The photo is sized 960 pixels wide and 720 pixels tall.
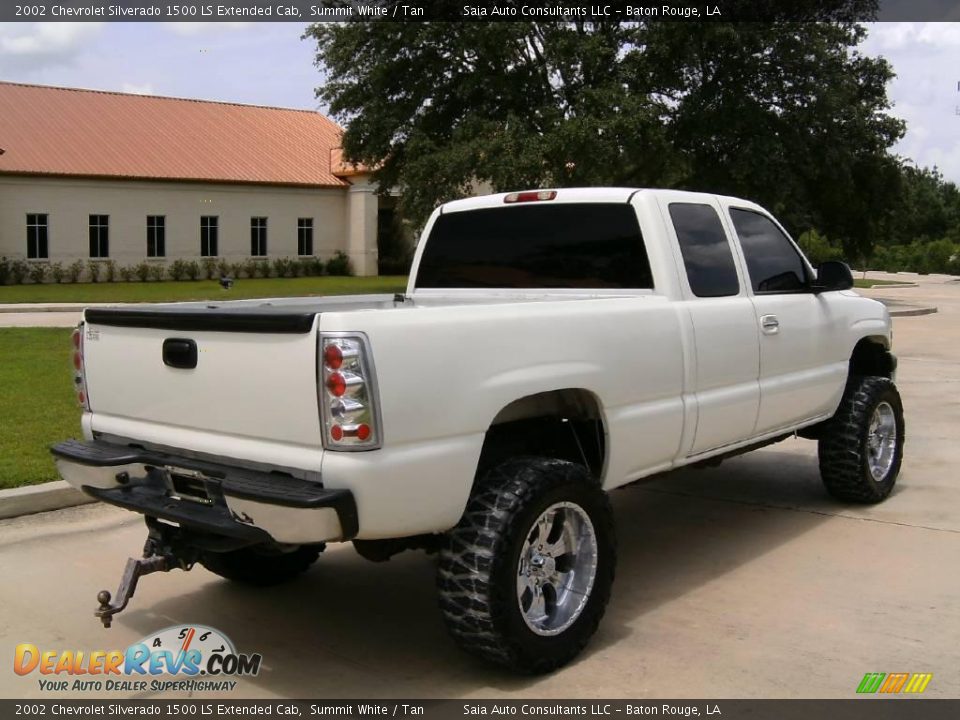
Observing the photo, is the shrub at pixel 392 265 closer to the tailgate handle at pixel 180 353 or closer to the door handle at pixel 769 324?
the door handle at pixel 769 324

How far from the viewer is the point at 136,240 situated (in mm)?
42000

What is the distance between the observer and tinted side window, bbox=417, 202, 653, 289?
216 inches

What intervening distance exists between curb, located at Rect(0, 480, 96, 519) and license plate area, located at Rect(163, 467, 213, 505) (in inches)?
98.6

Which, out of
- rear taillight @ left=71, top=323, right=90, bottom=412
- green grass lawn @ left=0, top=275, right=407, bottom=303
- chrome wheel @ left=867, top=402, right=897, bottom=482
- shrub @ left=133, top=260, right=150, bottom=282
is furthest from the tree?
rear taillight @ left=71, top=323, right=90, bottom=412

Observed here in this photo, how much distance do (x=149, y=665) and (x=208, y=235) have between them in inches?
1624

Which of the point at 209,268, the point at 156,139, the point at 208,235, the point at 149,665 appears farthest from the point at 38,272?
the point at 149,665

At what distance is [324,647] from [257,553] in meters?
0.80

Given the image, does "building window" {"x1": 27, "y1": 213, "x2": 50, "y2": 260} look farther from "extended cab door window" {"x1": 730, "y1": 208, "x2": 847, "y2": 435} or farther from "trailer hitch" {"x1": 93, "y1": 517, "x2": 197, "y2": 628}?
"trailer hitch" {"x1": 93, "y1": 517, "x2": 197, "y2": 628}

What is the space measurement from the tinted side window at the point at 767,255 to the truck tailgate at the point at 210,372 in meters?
3.14

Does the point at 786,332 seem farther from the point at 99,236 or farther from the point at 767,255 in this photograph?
the point at 99,236

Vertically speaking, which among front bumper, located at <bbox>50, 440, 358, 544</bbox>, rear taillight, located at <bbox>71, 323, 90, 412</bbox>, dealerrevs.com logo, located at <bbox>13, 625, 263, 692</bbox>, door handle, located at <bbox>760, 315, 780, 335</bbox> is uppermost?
door handle, located at <bbox>760, 315, 780, 335</bbox>

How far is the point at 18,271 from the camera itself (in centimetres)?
3884

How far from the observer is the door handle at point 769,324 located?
5.87m

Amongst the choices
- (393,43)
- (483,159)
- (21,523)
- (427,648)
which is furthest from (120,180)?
(427,648)
